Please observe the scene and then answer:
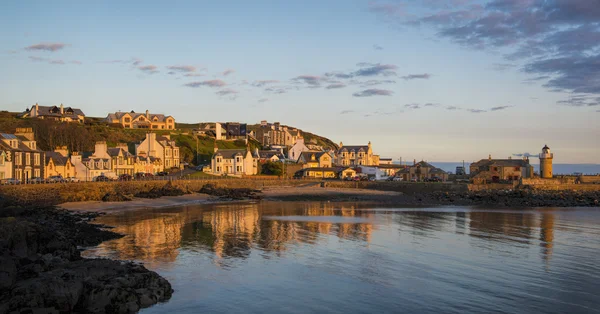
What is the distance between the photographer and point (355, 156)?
401ft

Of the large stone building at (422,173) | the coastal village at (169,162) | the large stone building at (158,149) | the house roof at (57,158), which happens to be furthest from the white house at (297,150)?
the house roof at (57,158)

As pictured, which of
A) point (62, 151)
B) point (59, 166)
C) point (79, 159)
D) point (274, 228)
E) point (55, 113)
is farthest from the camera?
point (55, 113)

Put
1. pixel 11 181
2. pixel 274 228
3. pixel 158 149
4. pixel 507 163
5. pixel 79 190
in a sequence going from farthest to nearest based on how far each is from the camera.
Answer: pixel 158 149 → pixel 507 163 → pixel 79 190 → pixel 11 181 → pixel 274 228

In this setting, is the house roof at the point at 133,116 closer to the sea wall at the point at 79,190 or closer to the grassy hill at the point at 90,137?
the grassy hill at the point at 90,137

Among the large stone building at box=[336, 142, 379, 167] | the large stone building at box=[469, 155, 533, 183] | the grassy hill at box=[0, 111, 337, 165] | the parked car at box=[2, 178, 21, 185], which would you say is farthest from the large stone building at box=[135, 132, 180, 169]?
the large stone building at box=[469, 155, 533, 183]

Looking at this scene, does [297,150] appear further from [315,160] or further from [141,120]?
[141,120]

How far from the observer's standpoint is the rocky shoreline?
15664mm

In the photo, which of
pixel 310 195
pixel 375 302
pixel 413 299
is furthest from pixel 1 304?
pixel 310 195

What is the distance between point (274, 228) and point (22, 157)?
34251mm

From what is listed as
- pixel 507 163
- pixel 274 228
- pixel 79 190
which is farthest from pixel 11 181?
pixel 507 163

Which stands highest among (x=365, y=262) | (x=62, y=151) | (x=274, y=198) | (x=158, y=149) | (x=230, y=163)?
(x=158, y=149)

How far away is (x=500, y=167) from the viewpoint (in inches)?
3494

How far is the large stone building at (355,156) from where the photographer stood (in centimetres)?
12112

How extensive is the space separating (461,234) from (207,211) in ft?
83.7
